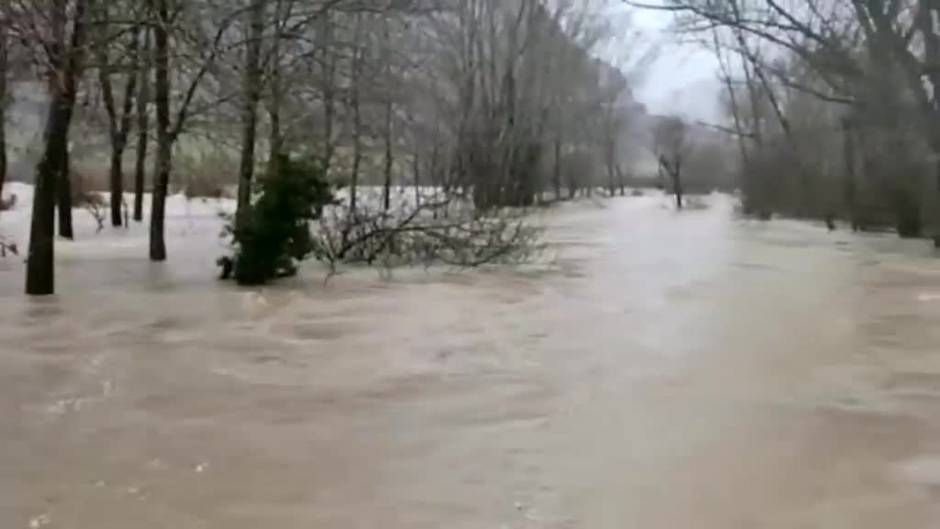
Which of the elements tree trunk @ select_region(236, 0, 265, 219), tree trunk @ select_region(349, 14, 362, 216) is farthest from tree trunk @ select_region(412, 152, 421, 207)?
Result: tree trunk @ select_region(236, 0, 265, 219)

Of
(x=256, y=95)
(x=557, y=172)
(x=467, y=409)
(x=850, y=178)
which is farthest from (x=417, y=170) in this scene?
(x=557, y=172)

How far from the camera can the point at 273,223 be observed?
17578 millimetres

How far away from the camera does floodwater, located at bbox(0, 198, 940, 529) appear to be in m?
5.99

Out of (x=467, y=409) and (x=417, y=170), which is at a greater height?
(x=417, y=170)

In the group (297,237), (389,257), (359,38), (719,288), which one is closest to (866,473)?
(719,288)

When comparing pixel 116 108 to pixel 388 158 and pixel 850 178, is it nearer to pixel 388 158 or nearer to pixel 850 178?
pixel 388 158

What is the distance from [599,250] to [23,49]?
51.6ft

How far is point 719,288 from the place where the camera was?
693 inches

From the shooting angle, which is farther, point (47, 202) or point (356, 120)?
point (356, 120)

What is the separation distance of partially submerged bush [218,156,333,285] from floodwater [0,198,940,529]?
1.05 m

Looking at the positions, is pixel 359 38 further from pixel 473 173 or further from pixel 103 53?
pixel 103 53

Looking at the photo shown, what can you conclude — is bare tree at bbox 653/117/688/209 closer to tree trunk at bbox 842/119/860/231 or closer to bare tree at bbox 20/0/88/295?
tree trunk at bbox 842/119/860/231

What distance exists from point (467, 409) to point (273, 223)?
976 centimetres

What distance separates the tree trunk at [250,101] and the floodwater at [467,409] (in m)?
2.56
